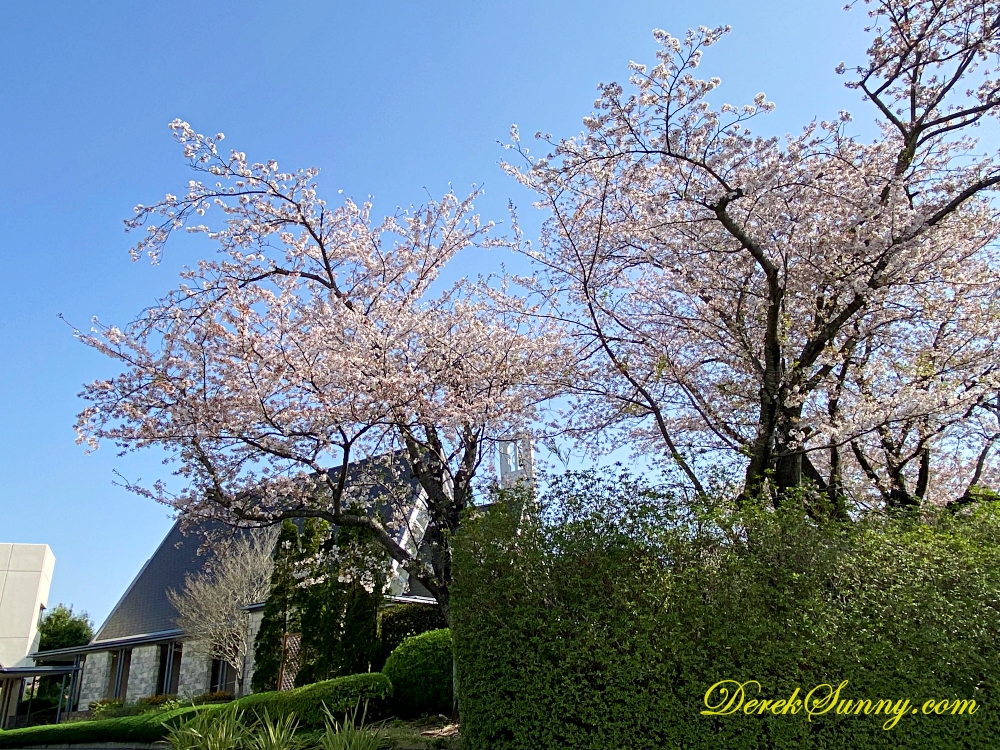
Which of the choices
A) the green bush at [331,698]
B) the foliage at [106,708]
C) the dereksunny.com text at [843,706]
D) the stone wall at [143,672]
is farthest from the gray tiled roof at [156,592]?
the dereksunny.com text at [843,706]

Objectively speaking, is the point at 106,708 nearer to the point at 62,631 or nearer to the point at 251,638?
the point at 251,638

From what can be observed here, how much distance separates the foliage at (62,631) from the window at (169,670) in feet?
39.3

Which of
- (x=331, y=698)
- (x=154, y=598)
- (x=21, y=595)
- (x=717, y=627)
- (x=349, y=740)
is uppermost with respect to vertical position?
(x=21, y=595)

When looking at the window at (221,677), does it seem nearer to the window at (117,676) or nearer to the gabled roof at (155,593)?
the gabled roof at (155,593)

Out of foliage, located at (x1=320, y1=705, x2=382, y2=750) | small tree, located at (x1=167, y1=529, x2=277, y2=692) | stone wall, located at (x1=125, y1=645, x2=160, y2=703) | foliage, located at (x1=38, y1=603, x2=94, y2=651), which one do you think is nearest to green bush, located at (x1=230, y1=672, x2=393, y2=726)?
foliage, located at (x1=320, y1=705, x2=382, y2=750)

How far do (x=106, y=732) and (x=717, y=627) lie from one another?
37.0 ft

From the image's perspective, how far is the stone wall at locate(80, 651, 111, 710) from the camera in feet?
71.7

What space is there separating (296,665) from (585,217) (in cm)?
1020

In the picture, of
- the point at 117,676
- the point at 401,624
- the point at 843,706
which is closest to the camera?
the point at 843,706

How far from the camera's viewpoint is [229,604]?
16016 mm

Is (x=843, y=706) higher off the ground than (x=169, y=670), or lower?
lower

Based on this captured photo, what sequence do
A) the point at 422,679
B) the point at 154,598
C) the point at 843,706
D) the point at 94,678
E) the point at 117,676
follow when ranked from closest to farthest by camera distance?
1. the point at 843,706
2. the point at 422,679
3. the point at 154,598
4. the point at 117,676
5. the point at 94,678

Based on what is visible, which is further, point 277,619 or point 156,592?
point 156,592

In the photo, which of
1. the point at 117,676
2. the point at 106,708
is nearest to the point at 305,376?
the point at 106,708
